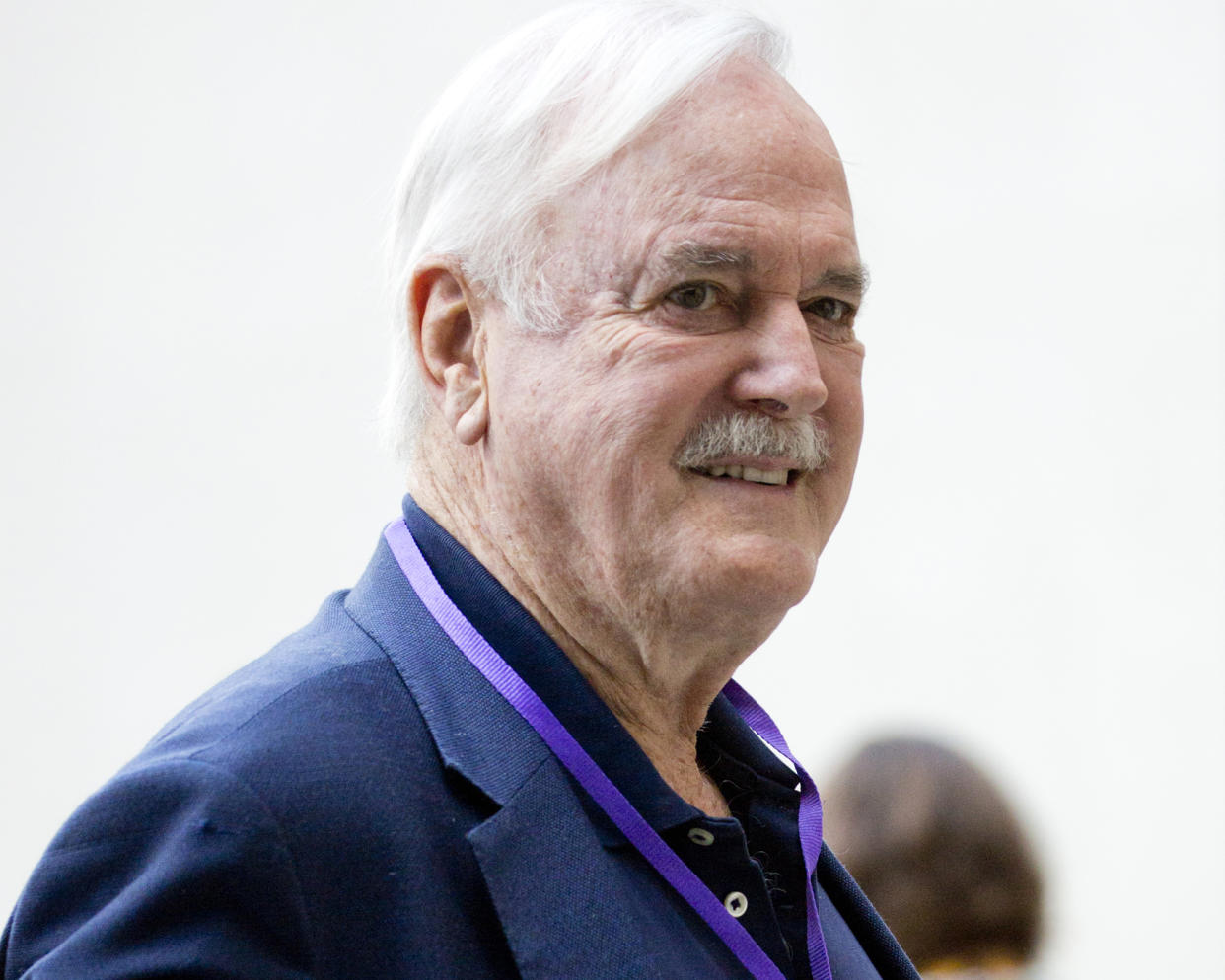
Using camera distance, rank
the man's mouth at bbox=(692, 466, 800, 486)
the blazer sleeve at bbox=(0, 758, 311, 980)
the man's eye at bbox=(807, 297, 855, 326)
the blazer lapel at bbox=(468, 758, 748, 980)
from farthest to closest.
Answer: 1. the man's eye at bbox=(807, 297, 855, 326)
2. the man's mouth at bbox=(692, 466, 800, 486)
3. the blazer lapel at bbox=(468, 758, 748, 980)
4. the blazer sleeve at bbox=(0, 758, 311, 980)

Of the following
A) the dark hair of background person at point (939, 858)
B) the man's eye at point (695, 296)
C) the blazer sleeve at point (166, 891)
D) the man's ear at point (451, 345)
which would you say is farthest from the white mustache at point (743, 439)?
the dark hair of background person at point (939, 858)

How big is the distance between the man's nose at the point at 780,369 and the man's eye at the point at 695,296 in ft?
0.16

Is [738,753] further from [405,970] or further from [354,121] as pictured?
[354,121]

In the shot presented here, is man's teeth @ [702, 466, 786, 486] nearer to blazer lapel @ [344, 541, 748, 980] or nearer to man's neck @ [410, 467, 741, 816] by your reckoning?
man's neck @ [410, 467, 741, 816]

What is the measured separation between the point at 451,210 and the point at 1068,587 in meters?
2.67

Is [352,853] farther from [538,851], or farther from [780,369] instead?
[780,369]

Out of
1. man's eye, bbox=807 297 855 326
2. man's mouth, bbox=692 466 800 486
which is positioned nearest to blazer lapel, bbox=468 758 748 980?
man's mouth, bbox=692 466 800 486

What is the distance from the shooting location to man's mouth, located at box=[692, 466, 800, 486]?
142 centimetres

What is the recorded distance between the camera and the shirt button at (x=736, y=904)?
1365 millimetres

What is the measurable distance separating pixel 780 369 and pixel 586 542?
0.25 meters

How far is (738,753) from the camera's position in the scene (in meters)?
1.66

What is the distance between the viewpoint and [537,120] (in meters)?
1.45

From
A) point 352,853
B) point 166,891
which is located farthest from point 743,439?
point 166,891

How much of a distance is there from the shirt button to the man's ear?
513mm
